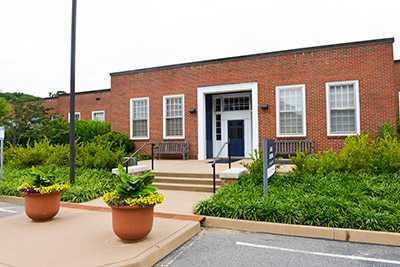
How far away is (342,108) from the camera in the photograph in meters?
11.7

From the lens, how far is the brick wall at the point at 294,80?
1120cm

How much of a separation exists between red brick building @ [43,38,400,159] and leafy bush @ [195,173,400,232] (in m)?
5.98

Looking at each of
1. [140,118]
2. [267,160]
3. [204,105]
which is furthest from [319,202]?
[140,118]

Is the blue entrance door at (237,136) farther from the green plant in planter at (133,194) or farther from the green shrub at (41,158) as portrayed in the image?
the green plant in planter at (133,194)

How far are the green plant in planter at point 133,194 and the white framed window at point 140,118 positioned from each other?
1108cm

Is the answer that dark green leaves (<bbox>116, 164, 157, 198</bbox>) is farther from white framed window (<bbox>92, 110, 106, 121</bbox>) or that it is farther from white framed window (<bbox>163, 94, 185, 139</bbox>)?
white framed window (<bbox>92, 110, 106, 121</bbox>)

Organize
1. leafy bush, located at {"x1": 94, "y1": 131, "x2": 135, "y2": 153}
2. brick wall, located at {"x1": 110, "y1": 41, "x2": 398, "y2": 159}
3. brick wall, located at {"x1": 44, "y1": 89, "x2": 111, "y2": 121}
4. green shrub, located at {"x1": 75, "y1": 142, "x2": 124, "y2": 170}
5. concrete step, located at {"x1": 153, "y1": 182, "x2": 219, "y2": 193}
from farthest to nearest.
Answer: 1. brick wall, located at {"x1": 44, "y1": 89, "x2": 111, "y2": 121}
2. leafy bush, located at {"x1": 94, "y1": 131, "x2": 135, "y2": 153}
3. brick wall, located at {"x1": 110, "y1": 41, "x2": 398, "y2": 159}
4. green shrub, located at {"x1": 75, "y1": 142, "x2": 124, "y2": 170}
5. concrete step, located at {"x1": 153, "y1": 182, "x2": 219, "y2": 193}

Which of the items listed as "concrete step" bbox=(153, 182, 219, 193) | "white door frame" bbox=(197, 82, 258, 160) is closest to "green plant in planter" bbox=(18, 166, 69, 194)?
"concrete step" bbox=(153, 182, 219, 193)

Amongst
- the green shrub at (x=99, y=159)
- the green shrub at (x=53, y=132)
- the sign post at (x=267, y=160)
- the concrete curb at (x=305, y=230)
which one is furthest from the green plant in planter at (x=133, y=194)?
the green shrub at (x=53, y=132)

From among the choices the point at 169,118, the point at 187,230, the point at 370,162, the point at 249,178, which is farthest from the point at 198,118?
the point at 187,230

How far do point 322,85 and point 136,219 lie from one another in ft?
34.9

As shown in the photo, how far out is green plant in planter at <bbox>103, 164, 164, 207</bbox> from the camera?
3.83 meters

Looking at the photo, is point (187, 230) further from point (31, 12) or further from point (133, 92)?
point (133, 92)

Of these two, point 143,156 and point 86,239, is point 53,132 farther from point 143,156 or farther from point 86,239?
point 86,239
